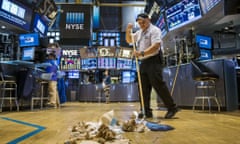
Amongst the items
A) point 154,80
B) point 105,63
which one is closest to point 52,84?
point 154,80

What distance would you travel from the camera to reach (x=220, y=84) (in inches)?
175

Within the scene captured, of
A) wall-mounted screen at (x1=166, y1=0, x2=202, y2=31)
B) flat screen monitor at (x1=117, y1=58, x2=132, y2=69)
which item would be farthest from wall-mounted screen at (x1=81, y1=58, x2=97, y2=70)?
wall-mounted screen at (x1=166, y1=0, x2=202, y2=31)

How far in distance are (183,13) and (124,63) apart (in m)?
5.71

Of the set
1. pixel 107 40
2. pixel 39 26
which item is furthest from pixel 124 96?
pixel 39 26

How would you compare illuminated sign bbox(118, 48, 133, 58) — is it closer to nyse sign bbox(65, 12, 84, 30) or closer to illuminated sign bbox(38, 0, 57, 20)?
nyse sign bbox(65, 12, 84, 30)

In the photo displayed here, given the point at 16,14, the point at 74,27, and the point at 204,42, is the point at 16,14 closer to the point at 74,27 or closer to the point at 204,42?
the point at 74,27

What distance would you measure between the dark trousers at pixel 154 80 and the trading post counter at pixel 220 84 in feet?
6.45

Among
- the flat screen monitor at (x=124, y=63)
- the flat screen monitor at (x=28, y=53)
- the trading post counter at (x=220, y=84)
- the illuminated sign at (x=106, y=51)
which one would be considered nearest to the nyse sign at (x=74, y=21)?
the illuminated sign at (x=106, y=51)

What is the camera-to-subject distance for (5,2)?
6.44m

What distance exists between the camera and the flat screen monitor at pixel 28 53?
→ 283 inches

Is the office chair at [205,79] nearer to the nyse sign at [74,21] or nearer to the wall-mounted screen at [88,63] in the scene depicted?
the wall-mounted screen at [88,63]

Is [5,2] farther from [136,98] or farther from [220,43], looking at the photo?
[220,43]

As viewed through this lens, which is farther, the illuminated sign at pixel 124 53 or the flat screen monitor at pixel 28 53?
the illuminated sign at pixel 124 53

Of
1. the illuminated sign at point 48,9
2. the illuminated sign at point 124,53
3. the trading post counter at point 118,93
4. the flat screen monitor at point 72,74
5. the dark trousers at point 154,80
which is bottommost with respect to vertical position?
the trading post counter at point 118,93
